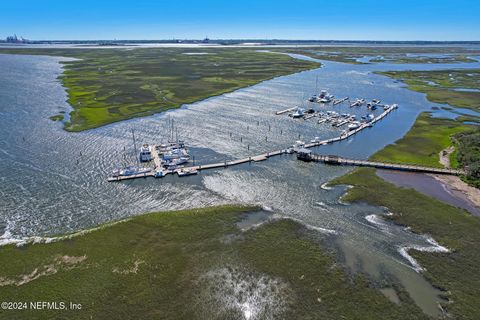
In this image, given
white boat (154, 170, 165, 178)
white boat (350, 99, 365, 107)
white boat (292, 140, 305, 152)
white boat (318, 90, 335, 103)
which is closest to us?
white boat (154, 170, 165, 178)

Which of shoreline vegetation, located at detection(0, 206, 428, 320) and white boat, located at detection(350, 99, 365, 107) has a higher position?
white boat, located at detection(350, 99, 365, 107)

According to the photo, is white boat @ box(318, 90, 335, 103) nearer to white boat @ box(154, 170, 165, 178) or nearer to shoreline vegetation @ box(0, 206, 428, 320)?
white boat @ box(154, 170, 165, 178)

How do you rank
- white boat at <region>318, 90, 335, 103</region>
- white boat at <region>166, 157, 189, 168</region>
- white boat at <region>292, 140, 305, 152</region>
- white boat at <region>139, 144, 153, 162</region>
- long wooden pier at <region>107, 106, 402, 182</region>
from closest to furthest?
long wooden pier at <region>107, 106, 402, 182</region> → white boat at <region>166, 157, 189, 168</region> → white boat at <region>139, 144, 153, 162</region> → white boat at <region>292, 140, 305, 152</region> → white boat at <region>318, 90, 335, 103</region>

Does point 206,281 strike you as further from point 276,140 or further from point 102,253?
point 276,140

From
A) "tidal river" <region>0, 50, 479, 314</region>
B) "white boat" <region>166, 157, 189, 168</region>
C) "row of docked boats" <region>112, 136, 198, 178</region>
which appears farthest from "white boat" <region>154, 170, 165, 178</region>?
"white boat" <region>166, 157, 189, 168</region>

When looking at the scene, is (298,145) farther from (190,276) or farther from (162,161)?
(190,276)

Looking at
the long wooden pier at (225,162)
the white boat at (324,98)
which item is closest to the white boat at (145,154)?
the long wooden pier at (225,162)

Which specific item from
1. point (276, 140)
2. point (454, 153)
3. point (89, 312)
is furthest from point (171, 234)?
point (454, 153)
